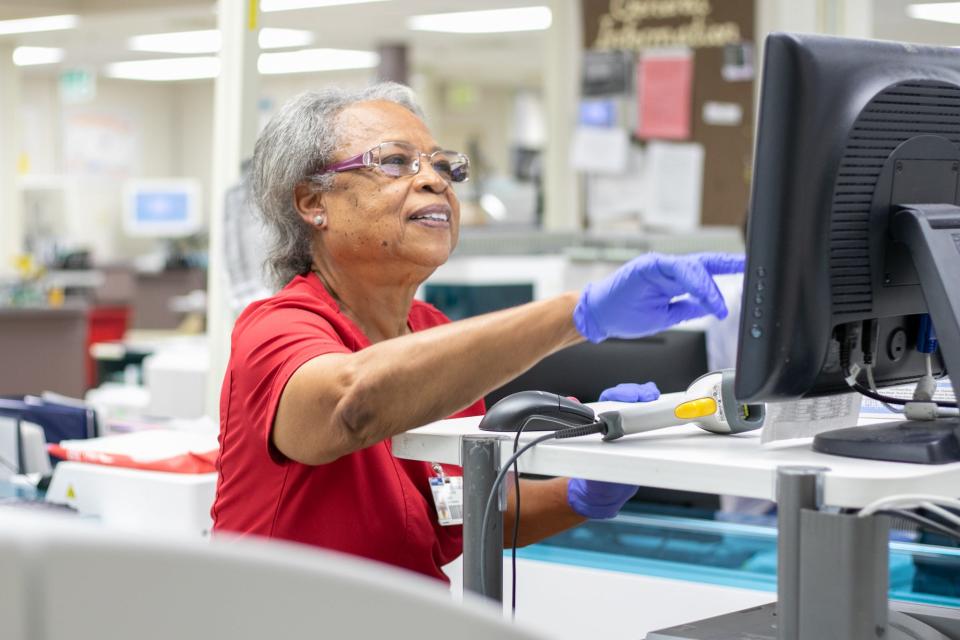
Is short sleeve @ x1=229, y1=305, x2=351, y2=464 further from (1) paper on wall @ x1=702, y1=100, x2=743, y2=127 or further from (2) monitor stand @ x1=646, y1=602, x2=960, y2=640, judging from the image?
(1) paper on wall @ x1=702, y1=100, x2=743, y2=127

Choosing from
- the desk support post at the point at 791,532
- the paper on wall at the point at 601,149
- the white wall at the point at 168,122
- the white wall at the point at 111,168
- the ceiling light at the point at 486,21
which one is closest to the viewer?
the desk support post at the point at 791,532

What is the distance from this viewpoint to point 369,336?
5.16ft

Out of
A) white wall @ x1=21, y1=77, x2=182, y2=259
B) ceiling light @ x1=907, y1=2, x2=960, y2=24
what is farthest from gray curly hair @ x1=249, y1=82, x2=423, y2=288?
white wall @ x1=21, y1=77, x2=182, y2=259

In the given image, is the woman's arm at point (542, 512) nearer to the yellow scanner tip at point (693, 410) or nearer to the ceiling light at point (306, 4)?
the yellow scanner tip at point (693, 410)

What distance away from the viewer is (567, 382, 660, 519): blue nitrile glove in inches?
56.4

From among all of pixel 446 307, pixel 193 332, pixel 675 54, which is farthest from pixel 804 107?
pixel 193 332

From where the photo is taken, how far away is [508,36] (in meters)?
11.0

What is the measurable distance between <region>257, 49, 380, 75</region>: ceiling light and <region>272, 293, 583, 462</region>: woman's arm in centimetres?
1065

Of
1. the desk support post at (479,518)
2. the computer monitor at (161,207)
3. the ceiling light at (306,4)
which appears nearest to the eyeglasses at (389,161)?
the desk support post at (479,518)

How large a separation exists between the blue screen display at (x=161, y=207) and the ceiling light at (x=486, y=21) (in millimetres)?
3392

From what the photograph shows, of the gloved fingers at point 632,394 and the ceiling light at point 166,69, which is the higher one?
the ceiling light at point 166,69

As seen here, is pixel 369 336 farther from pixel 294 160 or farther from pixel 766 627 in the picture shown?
pixel 766 627

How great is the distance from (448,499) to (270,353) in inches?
9.9

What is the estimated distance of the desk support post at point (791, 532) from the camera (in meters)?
0.99
